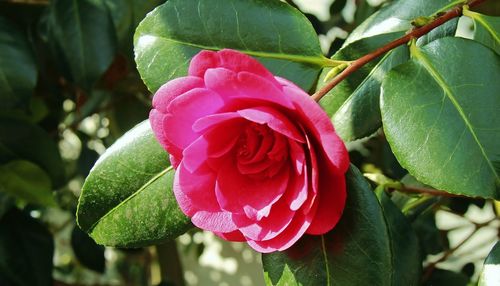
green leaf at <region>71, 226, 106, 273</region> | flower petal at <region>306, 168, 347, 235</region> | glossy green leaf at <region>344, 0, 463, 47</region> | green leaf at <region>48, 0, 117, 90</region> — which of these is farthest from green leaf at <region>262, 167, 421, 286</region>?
green leaf at <region>71, 226, 106, 273</region>

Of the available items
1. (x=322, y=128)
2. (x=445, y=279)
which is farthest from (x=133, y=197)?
(x=445, y=279)

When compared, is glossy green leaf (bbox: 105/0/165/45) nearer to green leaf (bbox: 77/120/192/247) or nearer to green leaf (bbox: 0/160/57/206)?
green leaf (bbox: 0/160/57/206)

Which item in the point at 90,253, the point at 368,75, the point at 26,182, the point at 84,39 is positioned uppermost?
the point at 368,75

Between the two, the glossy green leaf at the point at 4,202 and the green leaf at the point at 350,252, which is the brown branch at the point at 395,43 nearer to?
the green leaf at the point at 350,252

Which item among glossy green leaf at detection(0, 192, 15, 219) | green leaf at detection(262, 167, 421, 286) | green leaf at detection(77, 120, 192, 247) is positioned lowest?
glossy green leaf at detection(0, 192, 15, 219)

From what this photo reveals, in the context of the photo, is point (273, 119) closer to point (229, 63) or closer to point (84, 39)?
point (229, 63)
